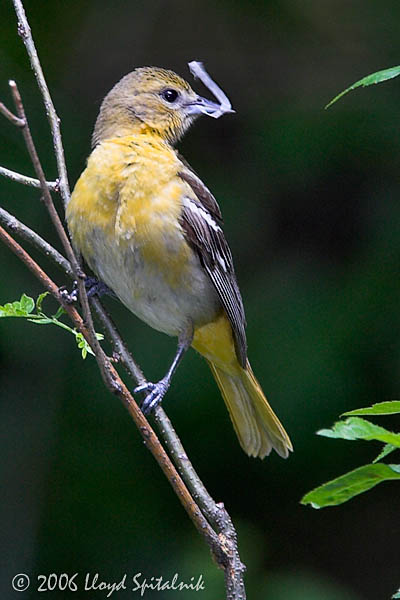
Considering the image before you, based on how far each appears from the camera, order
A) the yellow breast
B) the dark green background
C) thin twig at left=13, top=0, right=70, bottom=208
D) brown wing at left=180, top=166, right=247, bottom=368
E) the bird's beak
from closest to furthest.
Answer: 1. thin twig at left=13, top=0, right=70, bottom=208
2. the yellow breast
3. brown wing at left=180, top=166, right=247, bottom=368
4. the bird's beak
5. the dark green background

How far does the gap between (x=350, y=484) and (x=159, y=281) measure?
188 centimetres

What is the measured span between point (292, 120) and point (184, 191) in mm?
1988

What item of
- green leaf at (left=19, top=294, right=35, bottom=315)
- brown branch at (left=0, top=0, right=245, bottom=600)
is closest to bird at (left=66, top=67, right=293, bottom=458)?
brown branch at (left=0, top=0, right=245, bottom=600)

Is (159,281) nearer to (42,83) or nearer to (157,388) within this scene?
(157,388)

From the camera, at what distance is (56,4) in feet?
17.6

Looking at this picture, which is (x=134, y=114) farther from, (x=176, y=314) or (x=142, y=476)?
(x=142, y=476)

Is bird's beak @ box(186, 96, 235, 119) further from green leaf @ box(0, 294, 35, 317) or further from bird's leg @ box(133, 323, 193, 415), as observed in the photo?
green leaf @ box(0, 294, 35, 317)

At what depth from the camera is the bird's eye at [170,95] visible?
3.80m

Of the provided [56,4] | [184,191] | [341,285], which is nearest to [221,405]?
[341,285]

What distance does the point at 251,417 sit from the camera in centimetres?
368

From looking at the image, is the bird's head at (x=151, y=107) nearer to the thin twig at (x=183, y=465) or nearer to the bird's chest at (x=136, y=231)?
the bird's chest at (x=136, y=231)

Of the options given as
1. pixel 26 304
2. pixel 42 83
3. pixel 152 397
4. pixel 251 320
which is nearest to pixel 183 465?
pixel 26 304

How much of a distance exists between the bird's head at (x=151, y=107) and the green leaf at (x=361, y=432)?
2230 millimetres

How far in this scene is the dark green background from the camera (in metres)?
4.57
